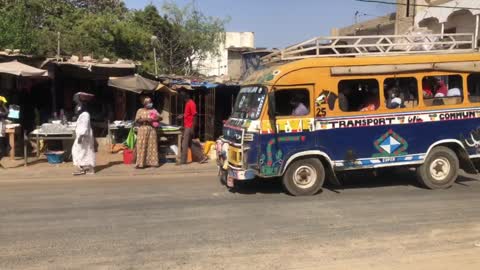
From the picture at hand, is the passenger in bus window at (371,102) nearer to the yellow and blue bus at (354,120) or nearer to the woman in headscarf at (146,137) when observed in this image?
the yellow and blue bus at (354,120)

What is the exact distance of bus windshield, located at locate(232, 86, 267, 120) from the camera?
9.21 meters

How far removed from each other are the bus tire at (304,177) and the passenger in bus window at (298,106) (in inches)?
33.5

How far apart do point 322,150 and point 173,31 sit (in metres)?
32.4

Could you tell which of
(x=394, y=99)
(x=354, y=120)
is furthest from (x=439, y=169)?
(x=354, y=120)

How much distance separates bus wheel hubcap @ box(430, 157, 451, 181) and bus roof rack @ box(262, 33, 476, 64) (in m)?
2.17

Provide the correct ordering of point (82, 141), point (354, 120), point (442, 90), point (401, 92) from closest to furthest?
point (354, 120) → point (401, 92) → point (442, 90) → point (82, 141)

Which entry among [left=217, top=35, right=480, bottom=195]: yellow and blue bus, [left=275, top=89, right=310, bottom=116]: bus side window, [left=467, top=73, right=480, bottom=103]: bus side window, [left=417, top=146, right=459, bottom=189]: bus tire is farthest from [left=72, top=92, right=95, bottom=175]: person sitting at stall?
[left=467, top=73, right=480, bottom=103]: bus side window

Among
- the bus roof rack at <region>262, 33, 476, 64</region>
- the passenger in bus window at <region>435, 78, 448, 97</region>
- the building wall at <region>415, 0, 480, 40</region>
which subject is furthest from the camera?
the building wall at <region>415, 0, 480, 40</region>

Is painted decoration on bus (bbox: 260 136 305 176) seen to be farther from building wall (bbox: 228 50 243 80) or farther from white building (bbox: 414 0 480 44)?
building wall (bbox: 228 50 243 80)

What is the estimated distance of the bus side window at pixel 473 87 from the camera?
1012cm

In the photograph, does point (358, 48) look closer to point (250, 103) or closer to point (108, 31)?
point (250, 103)

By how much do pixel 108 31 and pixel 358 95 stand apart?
20807 millimetres

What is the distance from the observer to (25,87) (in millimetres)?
16484

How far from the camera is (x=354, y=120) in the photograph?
9469 millimetres
